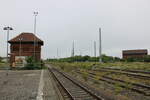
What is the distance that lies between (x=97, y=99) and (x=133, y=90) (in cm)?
334

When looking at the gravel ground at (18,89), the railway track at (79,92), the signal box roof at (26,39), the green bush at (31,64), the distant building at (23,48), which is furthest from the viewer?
the signal box roof at (26,39)

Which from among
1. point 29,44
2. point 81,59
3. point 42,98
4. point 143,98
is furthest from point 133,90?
point 81,59

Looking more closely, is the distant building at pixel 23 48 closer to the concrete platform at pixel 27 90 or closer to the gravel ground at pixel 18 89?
the gravel ground at pixel 18 89

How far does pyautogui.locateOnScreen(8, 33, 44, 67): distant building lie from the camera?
40094 millimetres

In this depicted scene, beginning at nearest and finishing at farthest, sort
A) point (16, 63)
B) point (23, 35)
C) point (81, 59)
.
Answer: point (16, 63)
point (23, 35)
point (81, 59)

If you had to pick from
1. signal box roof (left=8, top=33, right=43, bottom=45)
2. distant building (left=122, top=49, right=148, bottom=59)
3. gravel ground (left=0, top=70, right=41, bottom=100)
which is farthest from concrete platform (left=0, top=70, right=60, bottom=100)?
distant building (left=122, top=49, right=148, bottom=59)

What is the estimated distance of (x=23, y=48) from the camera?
4391 centimetres

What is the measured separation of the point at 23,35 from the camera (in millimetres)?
47969

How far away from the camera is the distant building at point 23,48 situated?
132 ft

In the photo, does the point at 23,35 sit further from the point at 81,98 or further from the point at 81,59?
the point at 81,59

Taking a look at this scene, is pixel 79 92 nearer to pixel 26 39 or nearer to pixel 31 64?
pixel 31 64

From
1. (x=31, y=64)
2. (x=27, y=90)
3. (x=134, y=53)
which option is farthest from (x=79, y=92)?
(x=134, y=53)

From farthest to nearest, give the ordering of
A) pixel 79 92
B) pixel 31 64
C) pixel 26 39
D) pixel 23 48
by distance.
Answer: pixel 26 39 → pixel 23 48 → pixel 31 64 → pixel 79 92

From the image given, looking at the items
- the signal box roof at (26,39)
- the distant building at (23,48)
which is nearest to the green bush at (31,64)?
the distant building at (23,48)
